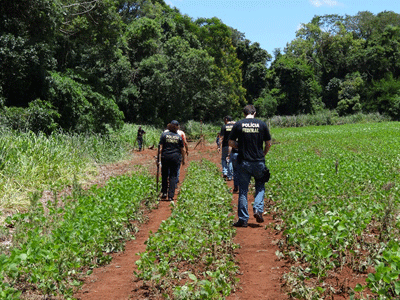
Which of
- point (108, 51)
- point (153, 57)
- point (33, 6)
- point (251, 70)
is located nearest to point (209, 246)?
point (33, 6)

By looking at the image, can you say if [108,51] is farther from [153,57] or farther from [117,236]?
[117,236]

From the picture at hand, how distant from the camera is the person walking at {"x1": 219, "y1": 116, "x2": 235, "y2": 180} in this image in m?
12.1

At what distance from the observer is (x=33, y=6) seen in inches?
671

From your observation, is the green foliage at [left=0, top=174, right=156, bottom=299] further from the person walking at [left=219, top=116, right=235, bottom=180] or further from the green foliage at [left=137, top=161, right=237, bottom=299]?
the person walking at [left=219, top=116, right=235, bottom=180]

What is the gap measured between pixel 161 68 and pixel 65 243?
34.4 m

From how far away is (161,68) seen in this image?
38.5 meters

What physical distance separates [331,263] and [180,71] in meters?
36.5

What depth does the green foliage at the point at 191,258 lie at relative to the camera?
14.2ft

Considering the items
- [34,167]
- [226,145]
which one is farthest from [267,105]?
[34,167]

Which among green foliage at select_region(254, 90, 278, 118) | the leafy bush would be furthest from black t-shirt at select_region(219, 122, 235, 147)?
green foliage at select_region(254, 90, 278, 118)

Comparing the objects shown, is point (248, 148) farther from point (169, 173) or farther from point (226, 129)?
point (226, 129)

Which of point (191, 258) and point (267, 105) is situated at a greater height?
point (267, 105)

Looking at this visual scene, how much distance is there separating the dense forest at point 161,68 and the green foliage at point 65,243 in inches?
399

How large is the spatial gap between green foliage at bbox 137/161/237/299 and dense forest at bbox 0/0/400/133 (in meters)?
11.9
